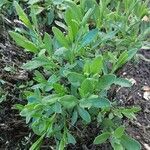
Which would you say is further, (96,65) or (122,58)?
Answer: (122,58)

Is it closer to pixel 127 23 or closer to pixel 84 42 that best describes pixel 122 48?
pixel 127 23

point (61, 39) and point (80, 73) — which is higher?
point (61, 39)

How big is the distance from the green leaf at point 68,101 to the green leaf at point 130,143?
0.25 metres

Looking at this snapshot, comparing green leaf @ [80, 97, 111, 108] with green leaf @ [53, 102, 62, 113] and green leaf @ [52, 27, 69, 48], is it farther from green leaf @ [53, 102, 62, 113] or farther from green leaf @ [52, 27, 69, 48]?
green leaf @ [52, 27, 69, 48]

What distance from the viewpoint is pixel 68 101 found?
1.46 meters

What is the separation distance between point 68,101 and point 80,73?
15 cm

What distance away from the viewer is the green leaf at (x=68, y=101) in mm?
1446

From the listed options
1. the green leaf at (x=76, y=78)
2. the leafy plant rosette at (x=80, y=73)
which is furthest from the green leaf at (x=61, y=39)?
the green leaf at (x=76, y=78)

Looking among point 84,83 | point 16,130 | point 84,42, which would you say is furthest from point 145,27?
point 16,130

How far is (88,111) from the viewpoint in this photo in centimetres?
163

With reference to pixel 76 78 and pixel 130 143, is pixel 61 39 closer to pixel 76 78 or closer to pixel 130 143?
pixel 76 78

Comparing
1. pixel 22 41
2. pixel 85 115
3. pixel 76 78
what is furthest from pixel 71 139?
pixel 22 41

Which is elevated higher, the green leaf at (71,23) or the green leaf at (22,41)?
the green leaf at (71,23)

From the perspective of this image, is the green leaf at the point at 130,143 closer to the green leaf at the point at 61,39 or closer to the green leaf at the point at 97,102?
the green leaf at the point at 97,102
